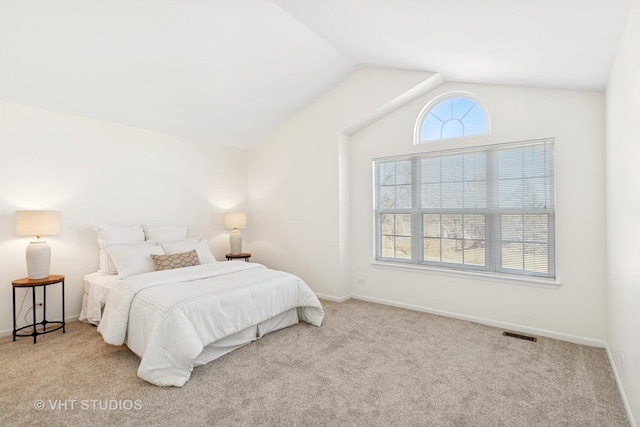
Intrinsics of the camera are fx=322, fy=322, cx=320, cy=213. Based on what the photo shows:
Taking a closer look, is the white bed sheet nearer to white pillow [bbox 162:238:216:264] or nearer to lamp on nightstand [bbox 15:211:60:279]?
lamp on nightstand [bbox 15:211:60:279]

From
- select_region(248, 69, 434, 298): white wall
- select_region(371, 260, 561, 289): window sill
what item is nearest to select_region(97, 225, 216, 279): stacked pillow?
select_region(248, 69, 434, 298): white wall

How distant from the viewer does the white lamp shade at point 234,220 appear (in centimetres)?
514

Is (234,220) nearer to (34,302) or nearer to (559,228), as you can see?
(34,302)

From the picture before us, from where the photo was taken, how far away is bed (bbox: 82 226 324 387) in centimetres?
242

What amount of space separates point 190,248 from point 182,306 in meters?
1.72

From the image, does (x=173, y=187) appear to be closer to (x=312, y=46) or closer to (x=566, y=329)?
(x=312, y=46)

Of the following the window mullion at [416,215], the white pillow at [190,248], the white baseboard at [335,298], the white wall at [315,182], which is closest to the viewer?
the white pillow at [190,248]

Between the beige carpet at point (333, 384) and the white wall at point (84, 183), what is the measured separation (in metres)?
0.94

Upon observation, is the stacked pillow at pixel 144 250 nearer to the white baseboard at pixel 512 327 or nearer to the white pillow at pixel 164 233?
the white pillow at pixel 164 233

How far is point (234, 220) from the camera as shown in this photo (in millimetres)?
5156

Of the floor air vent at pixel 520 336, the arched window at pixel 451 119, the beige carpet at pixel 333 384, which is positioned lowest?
the beige carpet at pixel 333 384

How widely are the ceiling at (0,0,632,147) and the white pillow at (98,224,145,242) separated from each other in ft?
4.44

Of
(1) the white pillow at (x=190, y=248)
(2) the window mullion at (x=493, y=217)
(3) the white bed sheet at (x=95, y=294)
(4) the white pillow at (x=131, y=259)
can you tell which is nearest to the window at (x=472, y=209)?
(2) the window mullion at (x=493, y=217)

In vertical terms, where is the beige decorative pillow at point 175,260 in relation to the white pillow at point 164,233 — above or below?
below
